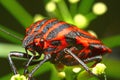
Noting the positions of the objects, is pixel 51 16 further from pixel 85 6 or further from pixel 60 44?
pixel 60 44

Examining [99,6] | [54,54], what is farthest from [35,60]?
[99,6]

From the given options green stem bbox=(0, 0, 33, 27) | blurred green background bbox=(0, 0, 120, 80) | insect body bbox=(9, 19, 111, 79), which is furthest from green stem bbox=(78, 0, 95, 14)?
insect body bbox=(9, 19, 111, 79)

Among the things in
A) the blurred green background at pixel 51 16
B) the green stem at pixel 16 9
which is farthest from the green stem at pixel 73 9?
the green stem at pixel 16 9

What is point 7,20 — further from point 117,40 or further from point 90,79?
point 90,79

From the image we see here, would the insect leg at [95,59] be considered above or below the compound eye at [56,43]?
below

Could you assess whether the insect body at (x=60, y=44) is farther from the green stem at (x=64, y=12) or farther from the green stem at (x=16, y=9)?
the green stem at (x=16, y=9)

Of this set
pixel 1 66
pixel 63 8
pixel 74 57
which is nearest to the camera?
pixel 74 57

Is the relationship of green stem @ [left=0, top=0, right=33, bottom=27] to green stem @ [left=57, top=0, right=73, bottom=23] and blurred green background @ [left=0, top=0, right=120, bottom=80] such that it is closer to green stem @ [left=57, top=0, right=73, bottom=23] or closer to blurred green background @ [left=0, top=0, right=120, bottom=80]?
blurred green background @ [left=0, top=0, right=120, bottom=80]

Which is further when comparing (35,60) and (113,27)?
(113,27)
